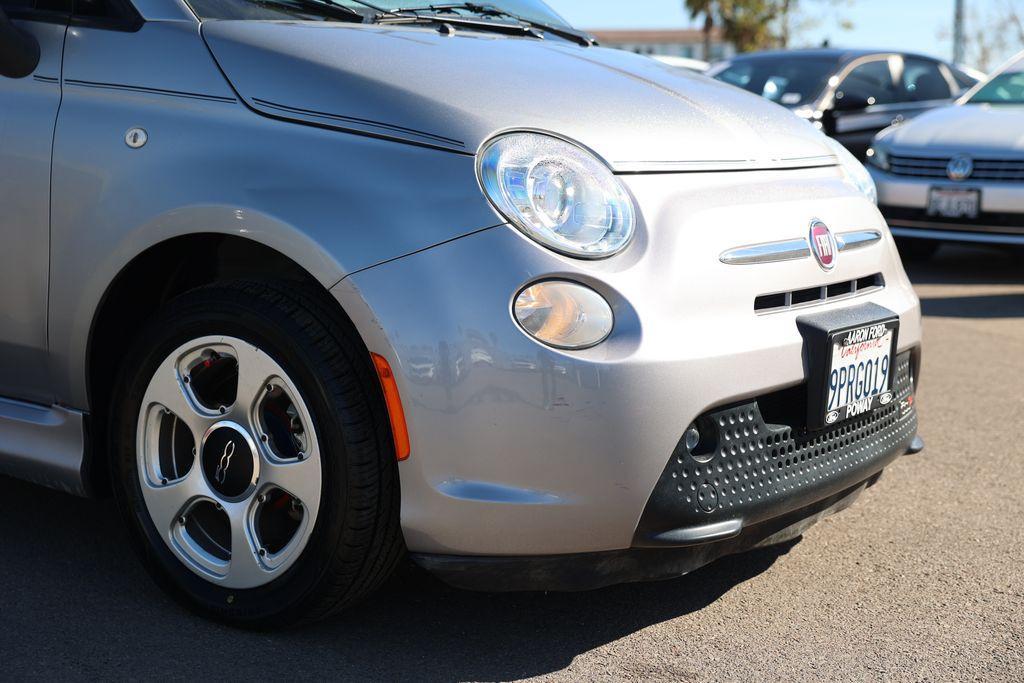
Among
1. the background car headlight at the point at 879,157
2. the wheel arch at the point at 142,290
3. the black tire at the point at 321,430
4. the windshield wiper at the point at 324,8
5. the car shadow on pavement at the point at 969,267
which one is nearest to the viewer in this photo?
the black tire at the point at 321,430

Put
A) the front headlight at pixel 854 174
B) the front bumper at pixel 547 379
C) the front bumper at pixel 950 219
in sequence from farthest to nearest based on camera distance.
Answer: the front bumper at pixel 950 219 < the front headlight at pixel 854 174 < the front bumper at pixel 547 379

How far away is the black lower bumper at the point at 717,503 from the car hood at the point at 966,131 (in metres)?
5.17

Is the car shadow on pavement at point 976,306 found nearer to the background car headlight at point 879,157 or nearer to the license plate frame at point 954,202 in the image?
the license plate frame at point 954,202

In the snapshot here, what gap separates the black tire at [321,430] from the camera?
7.69 ft

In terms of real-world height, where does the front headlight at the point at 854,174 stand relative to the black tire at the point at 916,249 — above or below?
above

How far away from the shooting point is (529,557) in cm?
237

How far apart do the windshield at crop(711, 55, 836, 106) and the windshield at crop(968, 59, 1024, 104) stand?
1.40 m

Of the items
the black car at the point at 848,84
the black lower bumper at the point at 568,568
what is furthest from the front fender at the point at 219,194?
the black car at the point at 848,84

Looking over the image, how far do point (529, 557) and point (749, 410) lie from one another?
53 cm

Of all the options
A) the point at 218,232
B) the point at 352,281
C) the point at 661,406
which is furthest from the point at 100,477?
the point at 661,406

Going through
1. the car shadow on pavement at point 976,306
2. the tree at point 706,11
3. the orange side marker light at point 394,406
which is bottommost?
the car shadow on pavement at point 976,306

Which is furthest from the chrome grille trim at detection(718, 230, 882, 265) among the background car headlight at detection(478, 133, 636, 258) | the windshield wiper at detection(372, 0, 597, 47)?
the windshield wiper at detection(372, 0, 597, 47)

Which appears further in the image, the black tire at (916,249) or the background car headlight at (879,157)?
the black tire at (916,249)

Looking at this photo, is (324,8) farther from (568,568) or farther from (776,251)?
(568,568)
